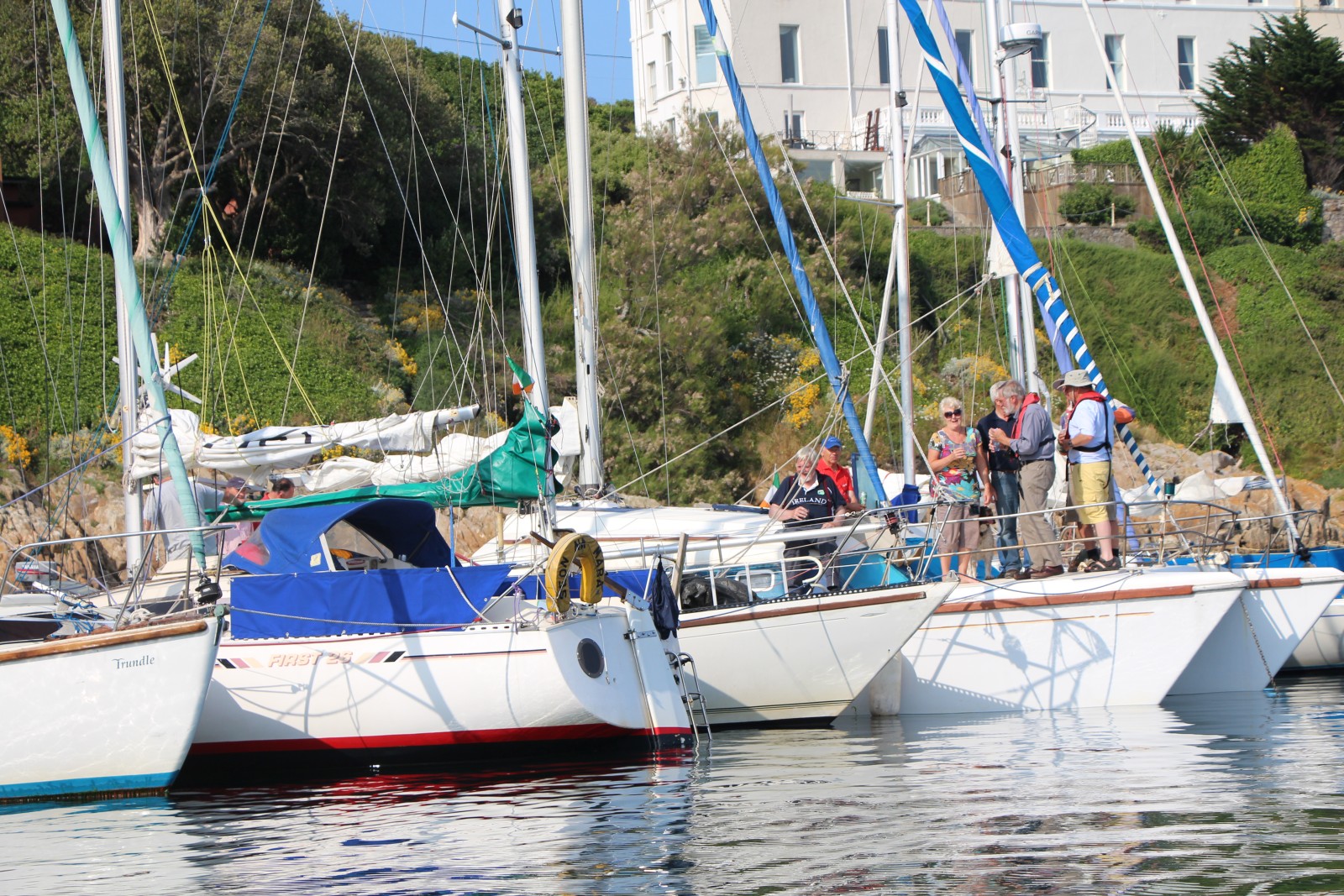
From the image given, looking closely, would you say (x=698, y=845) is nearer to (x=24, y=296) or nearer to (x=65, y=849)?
(x=65, y=849)

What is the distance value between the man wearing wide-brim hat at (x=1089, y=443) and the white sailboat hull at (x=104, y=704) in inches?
272

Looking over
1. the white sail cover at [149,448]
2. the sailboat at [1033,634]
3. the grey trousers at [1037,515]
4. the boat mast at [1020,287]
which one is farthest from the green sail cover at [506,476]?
the boat mast at [1020,287]

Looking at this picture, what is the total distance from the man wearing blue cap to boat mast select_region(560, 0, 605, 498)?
9.12 feet

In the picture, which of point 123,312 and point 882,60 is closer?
point 123,312

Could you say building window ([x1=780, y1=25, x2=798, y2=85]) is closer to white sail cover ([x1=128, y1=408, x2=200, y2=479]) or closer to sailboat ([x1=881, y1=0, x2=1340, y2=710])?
sailboat ([x1=881, y1=0, x2=1340, y2=710])

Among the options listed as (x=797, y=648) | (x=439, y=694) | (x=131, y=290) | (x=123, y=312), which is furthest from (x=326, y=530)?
(x=123, y=312)

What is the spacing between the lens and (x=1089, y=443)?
11766 millimetres

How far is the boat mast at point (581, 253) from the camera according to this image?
14.9 meters

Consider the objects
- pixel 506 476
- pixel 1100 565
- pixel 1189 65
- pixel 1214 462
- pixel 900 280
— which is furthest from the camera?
pixel 1189 65

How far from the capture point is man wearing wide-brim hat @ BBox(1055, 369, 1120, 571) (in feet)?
38.2

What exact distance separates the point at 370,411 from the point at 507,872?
1949 cm

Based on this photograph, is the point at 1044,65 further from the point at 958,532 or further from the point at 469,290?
the point at 958,532

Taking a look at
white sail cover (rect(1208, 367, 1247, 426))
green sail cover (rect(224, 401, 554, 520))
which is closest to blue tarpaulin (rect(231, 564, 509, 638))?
green sail cover (rect(224, 401, 554, 520))

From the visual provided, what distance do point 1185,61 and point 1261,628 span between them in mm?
37109
